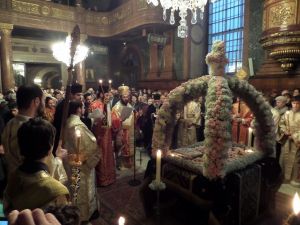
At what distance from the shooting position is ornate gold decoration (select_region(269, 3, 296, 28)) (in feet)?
19.7

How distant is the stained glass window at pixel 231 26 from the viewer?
934cm

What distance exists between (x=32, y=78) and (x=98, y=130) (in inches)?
558

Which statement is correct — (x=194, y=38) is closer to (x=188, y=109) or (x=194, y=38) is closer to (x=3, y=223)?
(x=188, y=109)

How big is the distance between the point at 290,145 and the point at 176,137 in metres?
2.73

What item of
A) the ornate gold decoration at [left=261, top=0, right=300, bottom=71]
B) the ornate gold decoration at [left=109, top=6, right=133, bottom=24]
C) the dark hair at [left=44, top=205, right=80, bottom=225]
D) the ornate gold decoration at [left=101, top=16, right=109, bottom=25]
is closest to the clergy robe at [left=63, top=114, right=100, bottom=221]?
the dark hair at [left=44, top=205, right=80, bottom=225]

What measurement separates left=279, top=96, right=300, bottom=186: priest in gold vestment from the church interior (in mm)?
22

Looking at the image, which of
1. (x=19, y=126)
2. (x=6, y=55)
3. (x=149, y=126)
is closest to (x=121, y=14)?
(x=6, y=55)

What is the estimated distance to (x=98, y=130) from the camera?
4.54m

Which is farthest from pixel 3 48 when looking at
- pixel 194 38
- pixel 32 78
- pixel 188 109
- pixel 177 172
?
pixel 177 172

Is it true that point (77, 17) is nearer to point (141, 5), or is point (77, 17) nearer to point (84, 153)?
point (141, 5)

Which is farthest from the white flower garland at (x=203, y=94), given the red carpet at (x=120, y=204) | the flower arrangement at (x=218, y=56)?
the red carpet at (x=120, y=204)

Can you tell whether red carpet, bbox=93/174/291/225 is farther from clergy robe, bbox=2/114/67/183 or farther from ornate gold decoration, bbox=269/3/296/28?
ornate gold decoration, bbox=269/3/296/28

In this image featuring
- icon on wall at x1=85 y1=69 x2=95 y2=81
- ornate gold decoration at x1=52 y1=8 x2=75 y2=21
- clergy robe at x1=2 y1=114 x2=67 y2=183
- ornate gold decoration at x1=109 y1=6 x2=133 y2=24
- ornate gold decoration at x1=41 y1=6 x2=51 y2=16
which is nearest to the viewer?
clergy robe at x1=2 y1=114 x2=67 y2=183

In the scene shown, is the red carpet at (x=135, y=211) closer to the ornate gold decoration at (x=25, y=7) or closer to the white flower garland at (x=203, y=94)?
the white flower garland at (x=203, y=94)
